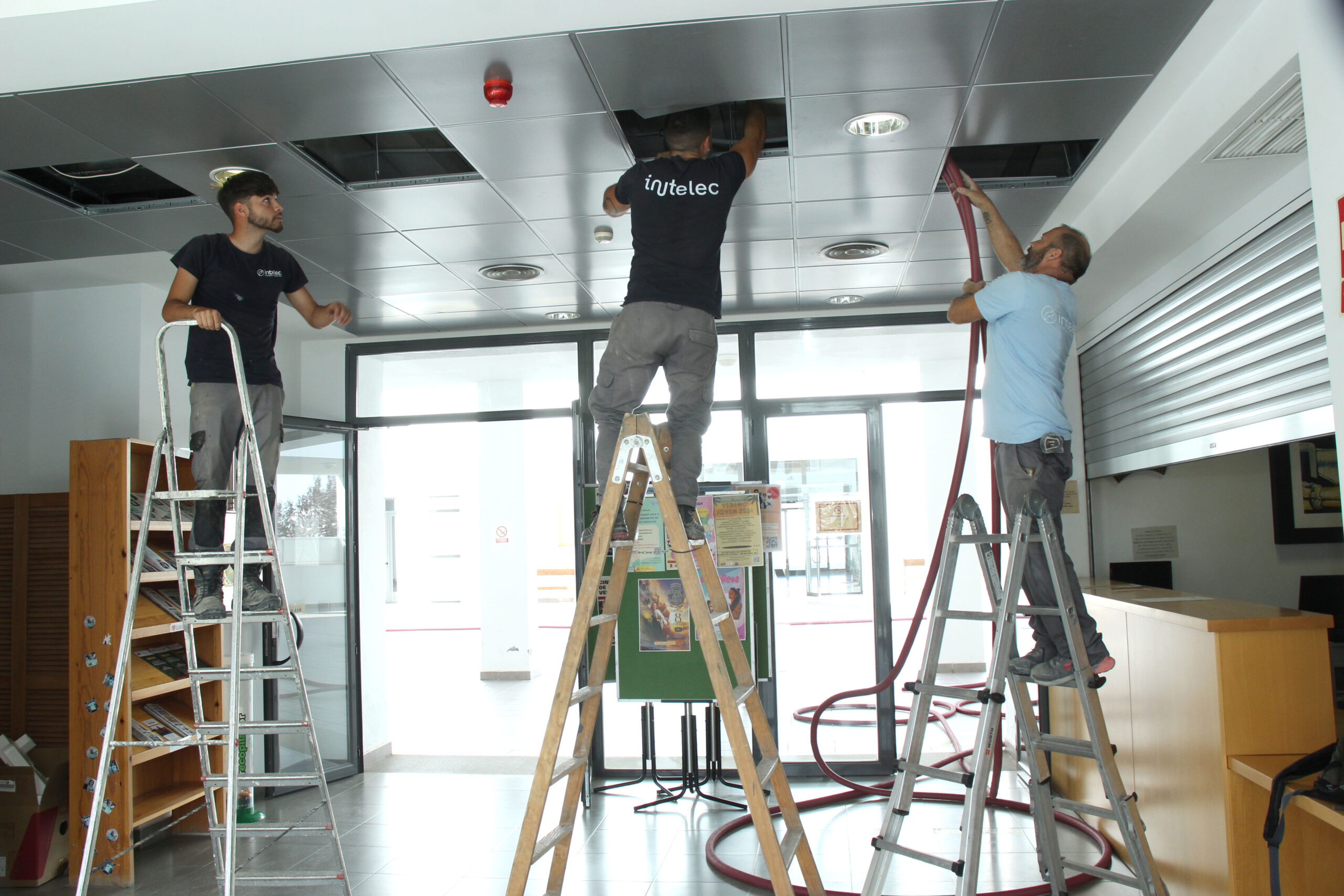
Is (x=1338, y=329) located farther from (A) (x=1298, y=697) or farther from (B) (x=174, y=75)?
(B) (x=174, y=75)

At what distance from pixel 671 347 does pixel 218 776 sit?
1826 millimetres

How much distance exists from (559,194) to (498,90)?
3.11 feet

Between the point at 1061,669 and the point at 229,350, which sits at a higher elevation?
the point at 229,350

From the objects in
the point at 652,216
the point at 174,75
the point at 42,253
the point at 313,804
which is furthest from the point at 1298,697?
the point at 42,253

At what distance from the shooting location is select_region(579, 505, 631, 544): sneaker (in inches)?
89.2

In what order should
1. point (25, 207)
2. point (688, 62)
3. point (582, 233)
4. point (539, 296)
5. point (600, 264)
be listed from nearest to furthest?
point (688, 62) → point (25, 207) → point (582, 233) → point (600, 264) → point (539, 296)

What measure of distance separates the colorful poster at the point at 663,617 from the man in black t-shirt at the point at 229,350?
2506 millimetres

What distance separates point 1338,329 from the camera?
2023 mm

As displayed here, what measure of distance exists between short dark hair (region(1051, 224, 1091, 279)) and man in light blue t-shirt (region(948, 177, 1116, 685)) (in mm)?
28

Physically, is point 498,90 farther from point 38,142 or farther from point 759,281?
point 759,281

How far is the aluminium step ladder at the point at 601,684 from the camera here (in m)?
2.03

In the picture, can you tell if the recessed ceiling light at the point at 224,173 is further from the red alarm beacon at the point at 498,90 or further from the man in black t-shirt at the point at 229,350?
the red alarm beacon at the point at 498,90

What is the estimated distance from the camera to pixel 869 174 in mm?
3598

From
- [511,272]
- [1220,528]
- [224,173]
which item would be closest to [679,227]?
[224,173]
